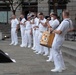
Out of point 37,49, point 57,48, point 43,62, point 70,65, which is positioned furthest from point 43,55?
point 57,48

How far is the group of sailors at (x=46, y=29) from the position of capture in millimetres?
10664

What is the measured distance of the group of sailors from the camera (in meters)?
10.7

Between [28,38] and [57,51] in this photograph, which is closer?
[57,51]

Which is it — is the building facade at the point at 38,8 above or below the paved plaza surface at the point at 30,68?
above

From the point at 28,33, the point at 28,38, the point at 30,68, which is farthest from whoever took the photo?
the point at 28,38

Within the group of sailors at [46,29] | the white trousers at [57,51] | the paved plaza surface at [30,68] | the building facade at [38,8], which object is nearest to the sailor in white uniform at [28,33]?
the group of sailors at [46,29]

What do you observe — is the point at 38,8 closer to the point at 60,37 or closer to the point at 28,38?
the point at 28,38

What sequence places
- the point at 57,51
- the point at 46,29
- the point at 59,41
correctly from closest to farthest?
the point at 59,41
the point at 57,51
the point at 46,29

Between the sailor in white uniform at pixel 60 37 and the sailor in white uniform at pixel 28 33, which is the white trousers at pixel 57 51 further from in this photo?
the sailor in white uniform at pixel 28 33

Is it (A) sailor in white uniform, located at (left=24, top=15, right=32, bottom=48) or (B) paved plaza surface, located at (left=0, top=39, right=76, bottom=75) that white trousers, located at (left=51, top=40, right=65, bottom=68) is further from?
(A) sailor in white uniform, located at (left=24, top=15, right=32, bottom=48)

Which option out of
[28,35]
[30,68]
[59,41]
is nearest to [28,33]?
[28,35]

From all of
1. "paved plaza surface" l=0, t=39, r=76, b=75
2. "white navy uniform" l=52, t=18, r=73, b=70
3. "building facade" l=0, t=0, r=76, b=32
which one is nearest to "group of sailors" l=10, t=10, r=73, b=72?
"white navy uniform" l=52, t=18, r=73, b=70

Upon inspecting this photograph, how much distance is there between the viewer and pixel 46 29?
15422 mm

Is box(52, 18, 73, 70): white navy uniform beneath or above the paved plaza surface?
above
